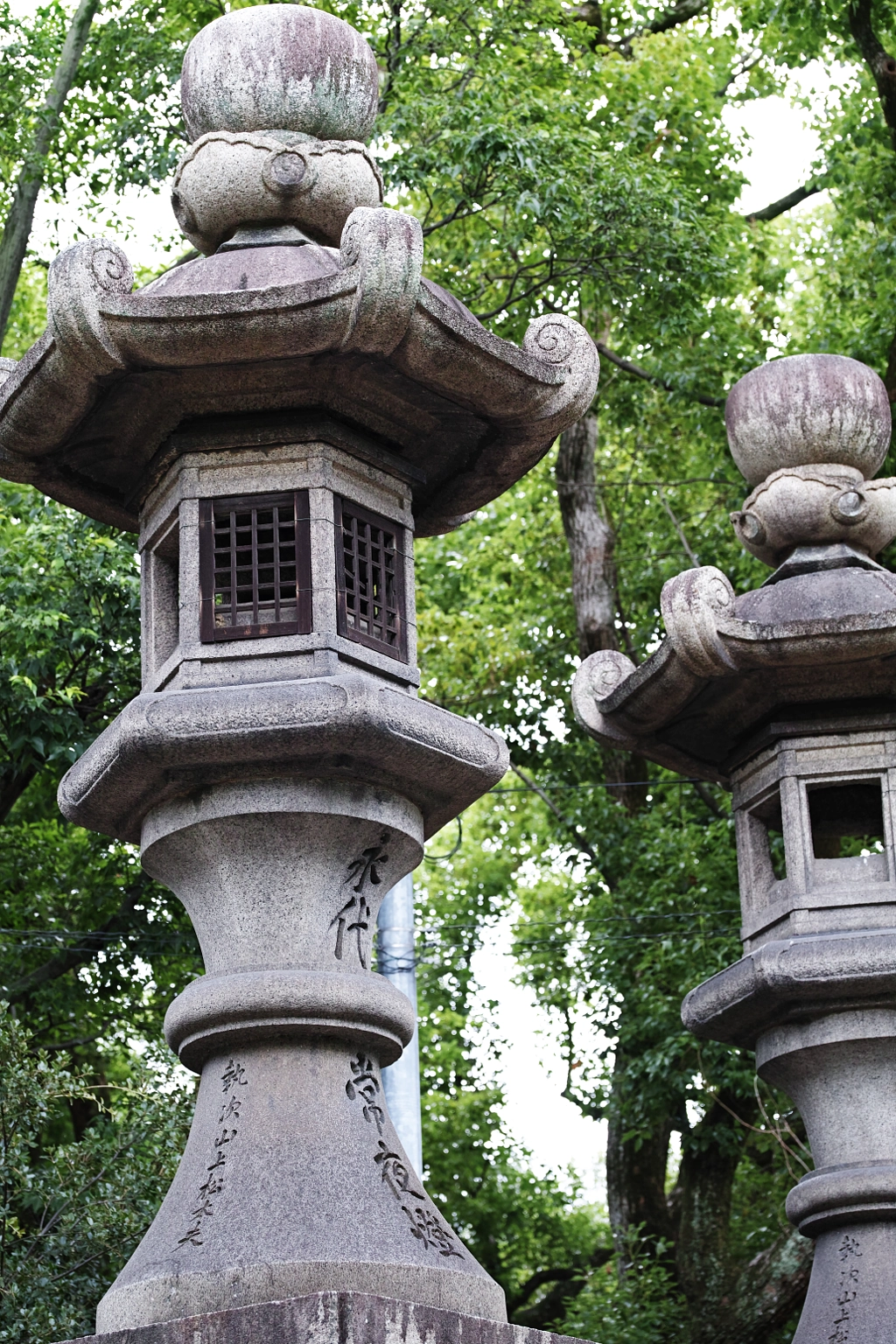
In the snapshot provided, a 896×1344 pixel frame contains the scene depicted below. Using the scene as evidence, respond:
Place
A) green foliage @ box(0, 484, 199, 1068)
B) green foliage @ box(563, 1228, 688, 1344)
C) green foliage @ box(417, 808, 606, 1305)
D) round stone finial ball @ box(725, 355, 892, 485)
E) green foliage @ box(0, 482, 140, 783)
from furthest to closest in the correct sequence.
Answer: green foliage @ box(417, 808, 606, 1305) → green foliage @ box(563, 1228, 688, 1344) → green foliage @ box(0, 484, 199, 1068) → green foliage @ box(0, 482, 140, 783) → round stone finial ball @ box(725, 355, 892, 485)

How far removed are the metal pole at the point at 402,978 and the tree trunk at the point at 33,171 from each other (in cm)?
446

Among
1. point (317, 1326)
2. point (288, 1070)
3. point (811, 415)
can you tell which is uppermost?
point (811, 415)

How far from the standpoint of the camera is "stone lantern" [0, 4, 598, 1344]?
456 cm

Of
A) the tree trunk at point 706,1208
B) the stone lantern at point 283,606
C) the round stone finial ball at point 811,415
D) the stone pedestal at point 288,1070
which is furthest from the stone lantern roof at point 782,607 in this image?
the tree trunk at point 706,1208

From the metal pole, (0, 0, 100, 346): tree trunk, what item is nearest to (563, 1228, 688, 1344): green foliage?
the metal pole

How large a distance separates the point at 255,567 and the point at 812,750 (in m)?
2.70

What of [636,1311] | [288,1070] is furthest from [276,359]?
[636,1311]

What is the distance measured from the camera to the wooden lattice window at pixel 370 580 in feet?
17.0

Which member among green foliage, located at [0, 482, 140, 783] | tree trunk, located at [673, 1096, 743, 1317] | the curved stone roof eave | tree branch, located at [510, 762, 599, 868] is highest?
tree branch, located at [510, 762, 599, 868]

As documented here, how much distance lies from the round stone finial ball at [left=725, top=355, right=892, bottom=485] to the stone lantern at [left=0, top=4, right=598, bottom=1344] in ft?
6.84

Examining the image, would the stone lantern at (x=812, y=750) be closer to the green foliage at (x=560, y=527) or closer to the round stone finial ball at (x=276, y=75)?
the round stone finial ball at (x=276, y=75)

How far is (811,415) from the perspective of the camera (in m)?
7.45

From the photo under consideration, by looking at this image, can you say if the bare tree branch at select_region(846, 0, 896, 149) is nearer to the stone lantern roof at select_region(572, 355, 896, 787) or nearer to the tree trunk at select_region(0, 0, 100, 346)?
the stone lantern roof at select_region(572, 355, 896, 787)

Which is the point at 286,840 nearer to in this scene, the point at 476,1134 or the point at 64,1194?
the point at 64,1194
